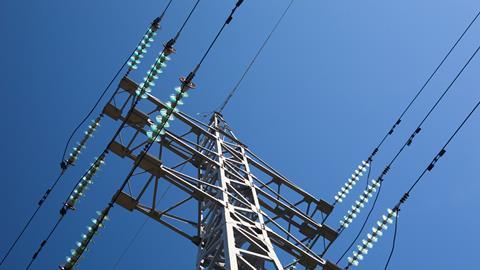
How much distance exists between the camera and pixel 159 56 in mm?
14891

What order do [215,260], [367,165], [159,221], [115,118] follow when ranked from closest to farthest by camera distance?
[215,260], [159,221], [115,118], [367,165]

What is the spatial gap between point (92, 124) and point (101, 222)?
5.61 metres

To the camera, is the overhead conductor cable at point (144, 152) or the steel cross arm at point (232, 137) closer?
the overhead conductor cable at point (144, 152)

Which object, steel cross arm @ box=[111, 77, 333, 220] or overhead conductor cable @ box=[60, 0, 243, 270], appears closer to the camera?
overhead conductor cable @ box=[60, 0, 243, 270]

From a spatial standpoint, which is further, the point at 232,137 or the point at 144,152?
the point at 232,137

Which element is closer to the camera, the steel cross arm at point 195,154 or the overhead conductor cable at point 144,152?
the overhead conductor cable at point 144,152

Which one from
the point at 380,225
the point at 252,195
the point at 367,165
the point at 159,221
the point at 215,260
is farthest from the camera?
the point at 367,165

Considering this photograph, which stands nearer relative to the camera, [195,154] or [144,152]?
[144,152]

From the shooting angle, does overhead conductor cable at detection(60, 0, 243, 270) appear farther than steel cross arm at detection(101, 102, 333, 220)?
No

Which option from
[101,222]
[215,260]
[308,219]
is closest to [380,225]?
[308,219]

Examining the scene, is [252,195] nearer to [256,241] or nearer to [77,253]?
[256,241]

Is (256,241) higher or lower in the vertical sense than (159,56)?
lower

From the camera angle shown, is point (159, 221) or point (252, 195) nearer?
point (159, 221)

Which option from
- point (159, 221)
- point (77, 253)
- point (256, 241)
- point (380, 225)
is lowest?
point (77, 253)
